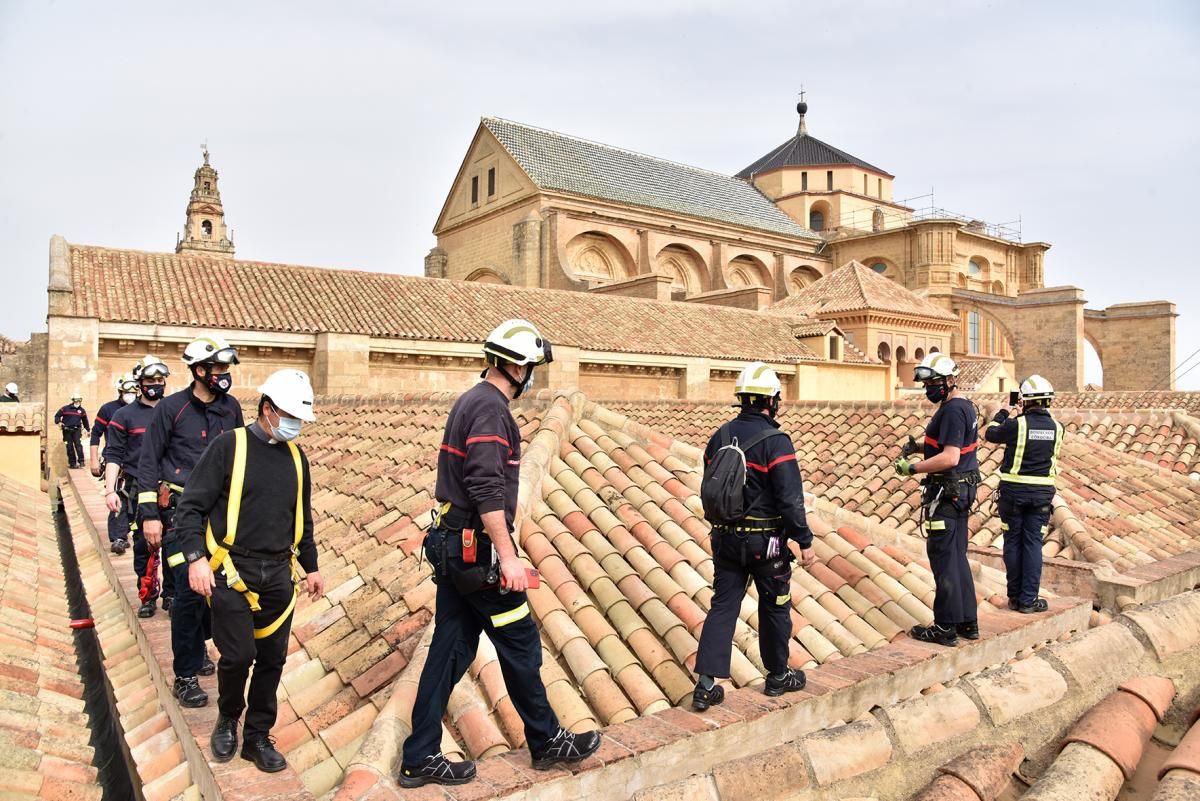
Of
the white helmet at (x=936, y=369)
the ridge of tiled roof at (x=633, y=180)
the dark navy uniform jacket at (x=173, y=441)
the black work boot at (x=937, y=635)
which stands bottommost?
the black work boot at (x=937, y=635)

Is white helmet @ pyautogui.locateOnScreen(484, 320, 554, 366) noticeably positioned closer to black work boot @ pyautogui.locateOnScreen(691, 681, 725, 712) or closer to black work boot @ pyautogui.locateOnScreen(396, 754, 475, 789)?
black work boot @ pyautogui.locateOnScreen(396, 754, 475, 789)

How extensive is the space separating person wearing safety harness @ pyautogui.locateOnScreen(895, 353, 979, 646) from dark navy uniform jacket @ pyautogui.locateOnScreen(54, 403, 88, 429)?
15.8 metres

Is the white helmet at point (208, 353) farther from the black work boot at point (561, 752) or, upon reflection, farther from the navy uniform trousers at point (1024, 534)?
the navy uniform trousers at point (1024, 534)

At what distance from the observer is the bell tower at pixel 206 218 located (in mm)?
58250

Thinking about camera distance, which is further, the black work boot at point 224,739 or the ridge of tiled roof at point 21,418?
the ridge of tiled roof at point 21,418

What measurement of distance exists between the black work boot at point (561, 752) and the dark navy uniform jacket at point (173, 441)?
2.84 m

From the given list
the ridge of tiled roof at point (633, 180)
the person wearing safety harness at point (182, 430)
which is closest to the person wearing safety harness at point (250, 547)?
the person wearing safety harness at point (182, 430)

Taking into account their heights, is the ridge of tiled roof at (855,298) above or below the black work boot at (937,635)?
above

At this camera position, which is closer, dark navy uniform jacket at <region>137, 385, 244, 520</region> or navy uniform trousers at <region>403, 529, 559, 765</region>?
navy uniform trousers at <region>403, 529, 559, 765</region>

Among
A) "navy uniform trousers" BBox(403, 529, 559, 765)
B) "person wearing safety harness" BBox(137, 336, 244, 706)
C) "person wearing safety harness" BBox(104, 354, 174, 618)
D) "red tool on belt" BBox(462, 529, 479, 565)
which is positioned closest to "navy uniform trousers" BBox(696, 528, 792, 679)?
"navy uniform trousers" BBox(403, 529, 559, 765)

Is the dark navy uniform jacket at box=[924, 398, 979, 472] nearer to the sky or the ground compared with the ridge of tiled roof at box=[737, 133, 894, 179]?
nearer to the ground

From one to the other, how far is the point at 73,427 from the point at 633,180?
108ft

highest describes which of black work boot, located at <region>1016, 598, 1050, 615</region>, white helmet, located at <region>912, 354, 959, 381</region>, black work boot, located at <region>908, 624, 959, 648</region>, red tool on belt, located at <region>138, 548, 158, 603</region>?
white helmet, located at <region>912, 354, 959, 381</region>

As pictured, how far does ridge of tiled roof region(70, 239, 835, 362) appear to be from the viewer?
19.0m
